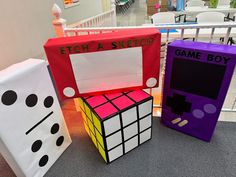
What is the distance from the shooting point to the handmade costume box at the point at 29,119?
0.91m

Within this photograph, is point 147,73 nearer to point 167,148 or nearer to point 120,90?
point 120,90

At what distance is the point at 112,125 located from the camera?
3.64ft

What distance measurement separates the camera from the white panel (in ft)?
3.71

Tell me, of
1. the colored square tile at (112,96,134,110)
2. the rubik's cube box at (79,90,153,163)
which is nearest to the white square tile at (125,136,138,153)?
the rubik's cube box at (79,90,153,163)

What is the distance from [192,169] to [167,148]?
0.23 meters

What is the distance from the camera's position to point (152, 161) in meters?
1.28

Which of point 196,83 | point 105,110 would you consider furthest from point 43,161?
point 196,83

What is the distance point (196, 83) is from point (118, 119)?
615mm

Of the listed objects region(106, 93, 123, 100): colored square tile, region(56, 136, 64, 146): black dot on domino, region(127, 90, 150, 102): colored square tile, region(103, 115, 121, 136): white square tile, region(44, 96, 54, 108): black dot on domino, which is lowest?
region(56, 136, 64, 146): black dot on domino

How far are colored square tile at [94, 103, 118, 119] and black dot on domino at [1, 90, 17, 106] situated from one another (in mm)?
469

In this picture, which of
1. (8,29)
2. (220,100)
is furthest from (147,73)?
(8,29)

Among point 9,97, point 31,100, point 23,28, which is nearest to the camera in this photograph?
point 9,97

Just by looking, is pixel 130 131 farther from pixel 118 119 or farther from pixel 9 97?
pixel 9 97

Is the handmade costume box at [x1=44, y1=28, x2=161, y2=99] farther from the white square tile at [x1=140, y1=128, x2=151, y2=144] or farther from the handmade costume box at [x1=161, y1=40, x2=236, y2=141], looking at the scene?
the white square tile at [x1=140, y1=128, x2=151, y2=144]
